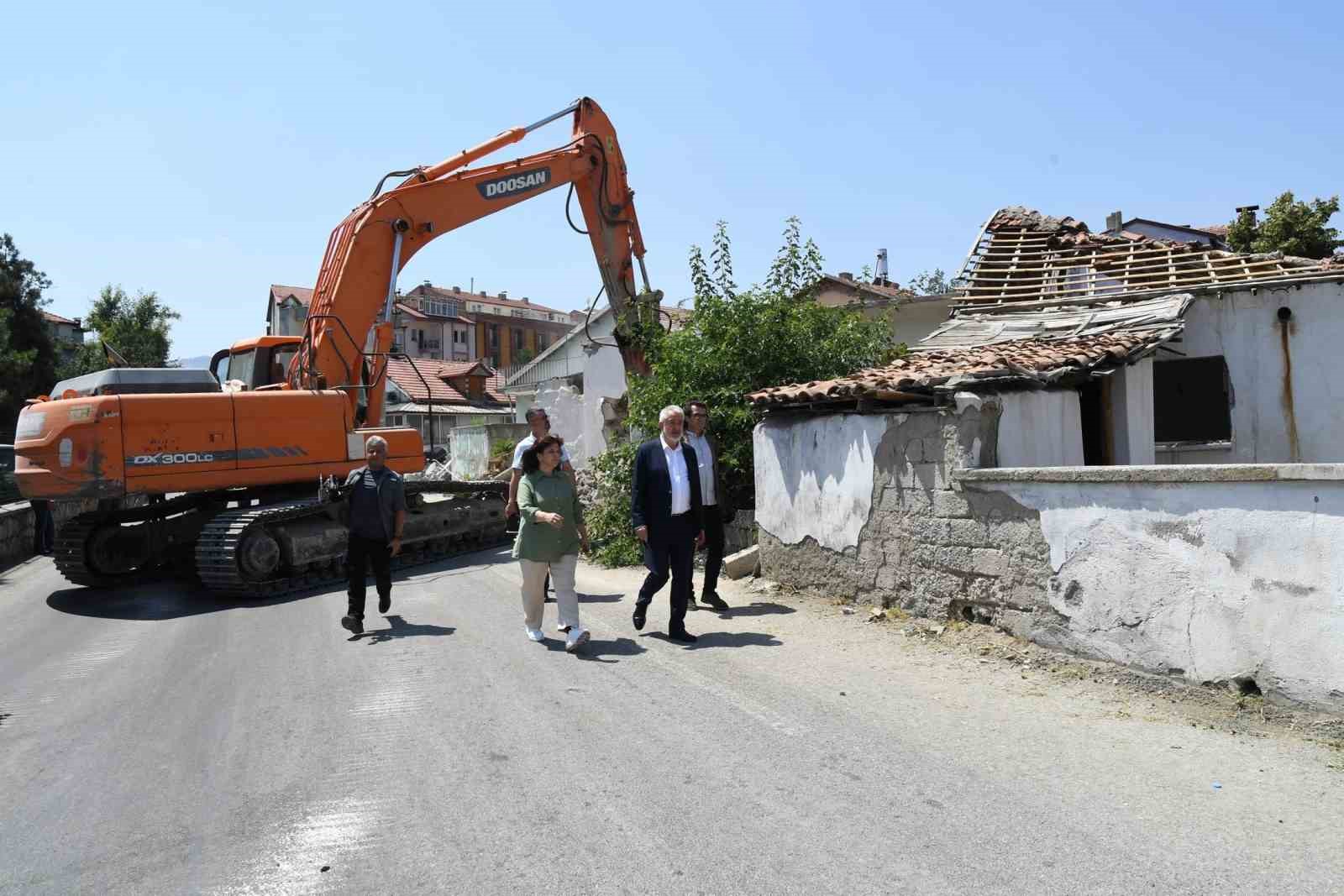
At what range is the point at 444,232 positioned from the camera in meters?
12.2

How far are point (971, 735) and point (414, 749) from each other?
2825 mm

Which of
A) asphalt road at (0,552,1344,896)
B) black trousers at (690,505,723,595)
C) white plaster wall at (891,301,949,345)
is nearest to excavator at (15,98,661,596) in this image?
asphalt road at (0,552,1344,896)

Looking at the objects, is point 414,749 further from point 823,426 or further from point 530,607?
point 823,426

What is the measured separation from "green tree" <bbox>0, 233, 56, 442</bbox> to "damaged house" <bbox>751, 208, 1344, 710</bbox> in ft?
120

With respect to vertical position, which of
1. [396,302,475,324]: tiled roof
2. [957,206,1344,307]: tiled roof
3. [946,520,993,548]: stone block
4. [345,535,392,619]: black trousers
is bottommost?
[345,535,392,619]: black trousers

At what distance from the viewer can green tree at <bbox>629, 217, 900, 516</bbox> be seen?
10.8m

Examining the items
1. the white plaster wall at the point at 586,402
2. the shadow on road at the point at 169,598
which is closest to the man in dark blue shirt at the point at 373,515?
the shadow on road at the point at 169,598

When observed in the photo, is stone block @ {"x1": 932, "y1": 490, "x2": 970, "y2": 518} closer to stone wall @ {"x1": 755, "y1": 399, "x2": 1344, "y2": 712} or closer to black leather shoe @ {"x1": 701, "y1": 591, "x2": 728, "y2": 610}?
stone wall @ {"x1": 755, "y1": 399, "x2": 1344, "y2": 712}

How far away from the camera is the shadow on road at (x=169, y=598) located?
9570 mm

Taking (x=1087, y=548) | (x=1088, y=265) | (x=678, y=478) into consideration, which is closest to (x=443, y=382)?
(x=1088, y=265)

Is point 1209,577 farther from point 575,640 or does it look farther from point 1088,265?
point 1088,265

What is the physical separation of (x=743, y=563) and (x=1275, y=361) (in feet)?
20.0

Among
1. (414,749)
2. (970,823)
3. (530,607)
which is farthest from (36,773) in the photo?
(970,823)

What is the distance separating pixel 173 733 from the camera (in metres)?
5.27
